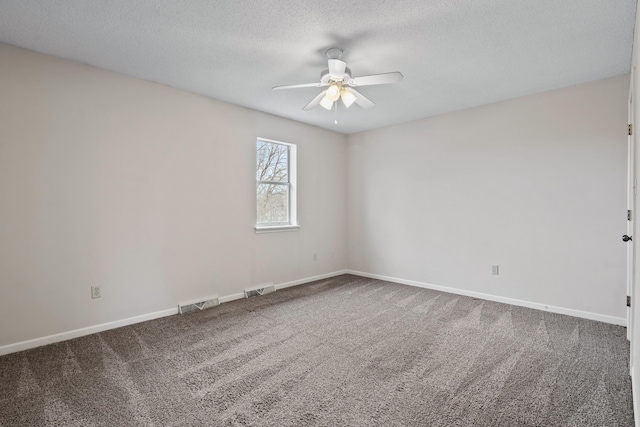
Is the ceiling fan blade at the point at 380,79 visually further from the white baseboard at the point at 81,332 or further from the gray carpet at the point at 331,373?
the white baseboard at the point at 81,332

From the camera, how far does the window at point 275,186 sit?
456 cm

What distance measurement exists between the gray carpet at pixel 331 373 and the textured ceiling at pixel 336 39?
2.52 metres

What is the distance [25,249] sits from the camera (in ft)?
8.75

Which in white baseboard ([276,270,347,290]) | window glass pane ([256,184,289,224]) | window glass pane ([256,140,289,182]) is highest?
window glass pane ([256,140,289,182])

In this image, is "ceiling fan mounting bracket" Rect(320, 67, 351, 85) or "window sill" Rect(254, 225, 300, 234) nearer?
"ceiling fan mounting bracket" Rect(320, 67, 351, 85)

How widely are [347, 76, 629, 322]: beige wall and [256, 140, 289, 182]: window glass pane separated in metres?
1.48

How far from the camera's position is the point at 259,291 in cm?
436

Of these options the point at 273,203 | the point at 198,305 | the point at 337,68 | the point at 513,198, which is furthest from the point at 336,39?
the point at 198,305

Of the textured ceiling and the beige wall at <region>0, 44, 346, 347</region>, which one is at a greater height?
the textured ceiling

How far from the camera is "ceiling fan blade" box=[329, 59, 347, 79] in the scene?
2510 mm

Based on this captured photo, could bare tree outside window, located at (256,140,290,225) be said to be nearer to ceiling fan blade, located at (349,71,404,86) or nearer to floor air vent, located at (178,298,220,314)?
floor air vent, located at (178,298,220,314)

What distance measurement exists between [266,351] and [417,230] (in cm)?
303

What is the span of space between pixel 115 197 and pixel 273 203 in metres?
2.08

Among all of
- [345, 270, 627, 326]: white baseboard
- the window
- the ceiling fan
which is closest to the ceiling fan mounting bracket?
the ceiling fan
